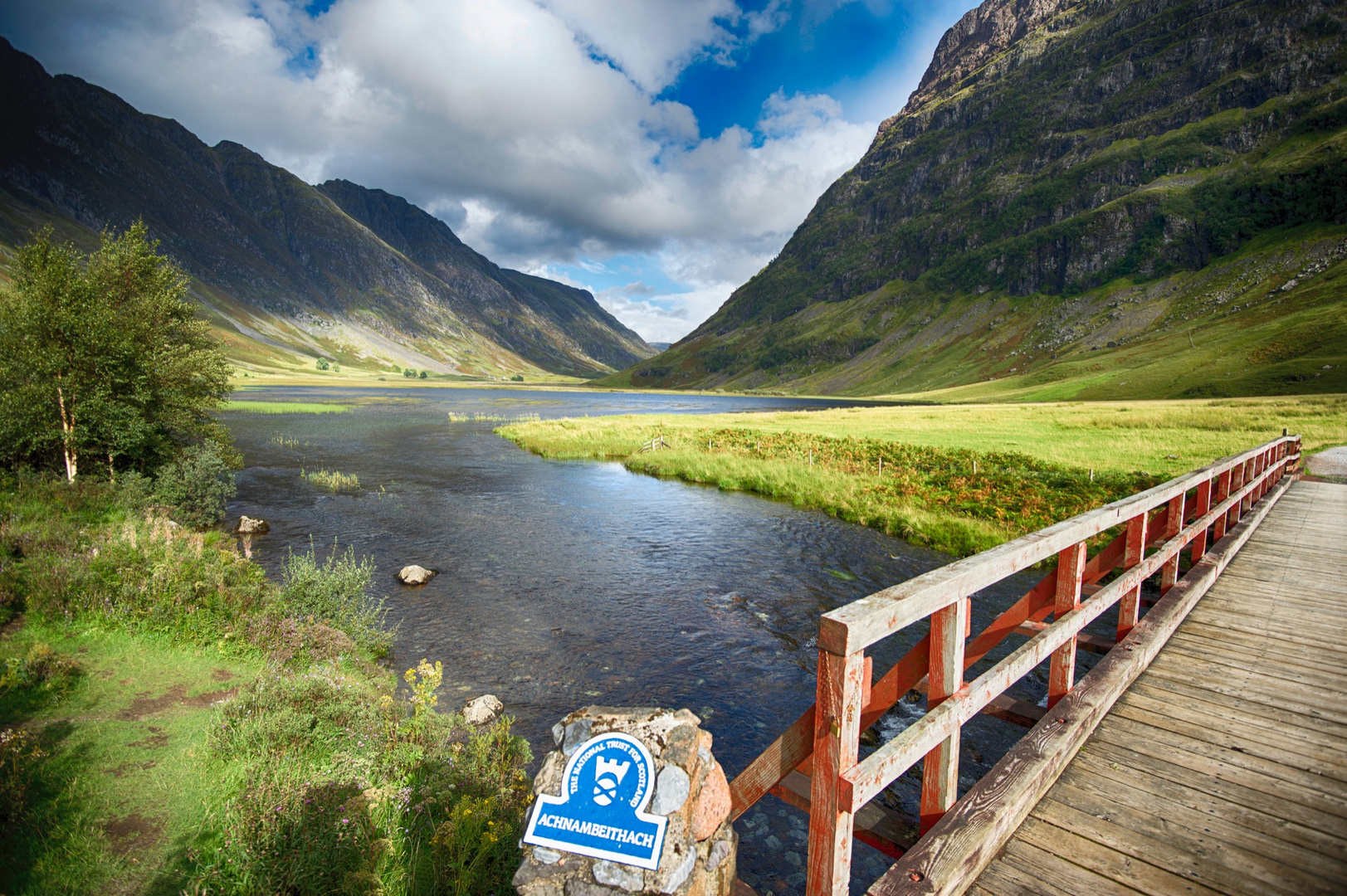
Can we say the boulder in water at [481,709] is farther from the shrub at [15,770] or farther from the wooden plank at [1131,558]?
the wooden plank at [1131,558]

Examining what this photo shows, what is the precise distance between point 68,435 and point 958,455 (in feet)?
133

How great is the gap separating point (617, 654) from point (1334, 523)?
18.1 metres

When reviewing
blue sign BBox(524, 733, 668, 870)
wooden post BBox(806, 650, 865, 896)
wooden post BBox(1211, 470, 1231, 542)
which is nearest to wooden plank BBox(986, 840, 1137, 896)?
wooden post BBox(806, 650, 865, 896)

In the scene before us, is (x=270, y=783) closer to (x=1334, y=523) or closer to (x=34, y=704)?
(x=34, y=704)

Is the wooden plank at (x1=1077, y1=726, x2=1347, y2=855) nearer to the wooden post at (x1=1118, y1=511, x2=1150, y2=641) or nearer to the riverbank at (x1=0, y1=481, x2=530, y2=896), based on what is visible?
the wooden post at (x1=1118, y1=511, x2=1150, y2=641)

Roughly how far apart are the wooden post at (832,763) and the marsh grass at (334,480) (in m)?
32.0

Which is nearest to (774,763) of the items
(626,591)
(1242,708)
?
(1242,708)

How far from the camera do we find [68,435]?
67.9ft

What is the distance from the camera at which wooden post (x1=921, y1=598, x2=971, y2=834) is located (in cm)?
378

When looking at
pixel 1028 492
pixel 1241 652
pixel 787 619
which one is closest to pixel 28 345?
pixel 787 619

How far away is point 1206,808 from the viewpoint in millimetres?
4281

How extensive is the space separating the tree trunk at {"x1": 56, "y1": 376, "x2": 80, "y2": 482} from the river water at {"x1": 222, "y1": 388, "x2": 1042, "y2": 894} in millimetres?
5279

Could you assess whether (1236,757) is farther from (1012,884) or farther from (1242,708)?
(1012,884)

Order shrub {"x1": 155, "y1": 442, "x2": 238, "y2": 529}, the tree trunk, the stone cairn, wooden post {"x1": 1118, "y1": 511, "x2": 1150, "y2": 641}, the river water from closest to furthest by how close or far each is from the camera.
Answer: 1. the stone cairn
2. wooden post {"x1": 1118, "y1": 511, "x2": 1150, "y2": 641}
3. the river water
4. the tree trunk
5. shrub {"x1": 155, "y1": 442, "x2": 238, "y2": 529}
